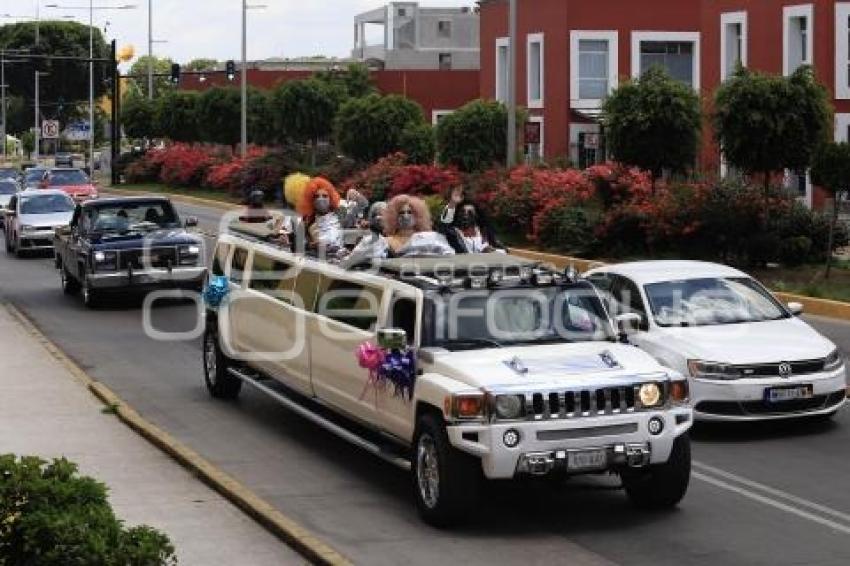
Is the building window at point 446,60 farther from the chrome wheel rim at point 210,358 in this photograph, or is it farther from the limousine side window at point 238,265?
the limousine side window at point 238,265

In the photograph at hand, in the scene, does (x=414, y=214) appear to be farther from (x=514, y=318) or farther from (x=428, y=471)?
(x=428, y=471)

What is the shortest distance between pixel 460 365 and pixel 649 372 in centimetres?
126

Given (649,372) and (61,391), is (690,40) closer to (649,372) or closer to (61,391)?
(61,391)

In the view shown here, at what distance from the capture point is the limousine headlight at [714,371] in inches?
551

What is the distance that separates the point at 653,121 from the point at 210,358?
16.7 meters

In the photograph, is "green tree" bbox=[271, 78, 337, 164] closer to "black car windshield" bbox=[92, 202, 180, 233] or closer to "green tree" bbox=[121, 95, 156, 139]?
"green tree" bbox=[121, 95, 156, 139]

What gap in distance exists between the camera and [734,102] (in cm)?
2856

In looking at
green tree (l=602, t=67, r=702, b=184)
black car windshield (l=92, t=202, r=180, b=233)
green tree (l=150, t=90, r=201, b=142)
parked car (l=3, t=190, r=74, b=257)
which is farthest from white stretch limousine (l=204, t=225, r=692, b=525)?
green tree (l=150, t=90, r=201, b=142)

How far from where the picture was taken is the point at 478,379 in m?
10.8

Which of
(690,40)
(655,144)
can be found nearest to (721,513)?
(655,144)

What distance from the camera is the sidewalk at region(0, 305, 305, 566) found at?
34.0 ft

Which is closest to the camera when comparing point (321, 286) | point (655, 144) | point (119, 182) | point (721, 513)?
point (721, 513)

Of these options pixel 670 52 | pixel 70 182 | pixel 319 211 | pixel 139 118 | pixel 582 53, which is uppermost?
pixel 670 52

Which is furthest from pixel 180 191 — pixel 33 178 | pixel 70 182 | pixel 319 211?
pixel 319 211
